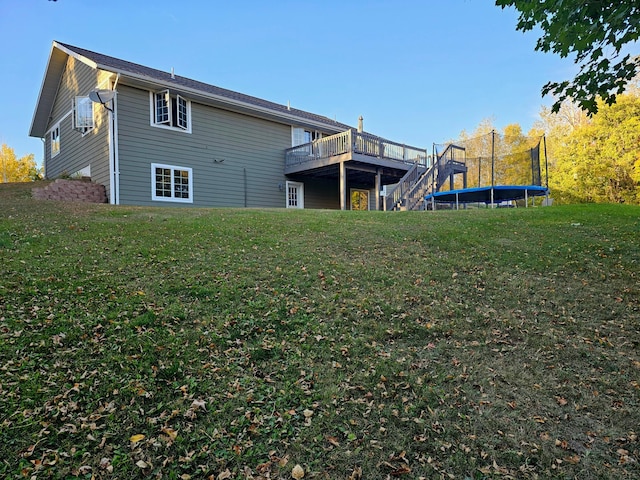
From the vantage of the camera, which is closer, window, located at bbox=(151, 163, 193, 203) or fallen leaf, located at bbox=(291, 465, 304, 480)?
fallen leaf, located at bbox=(291, 465, 304, 480)

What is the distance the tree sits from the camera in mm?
33938

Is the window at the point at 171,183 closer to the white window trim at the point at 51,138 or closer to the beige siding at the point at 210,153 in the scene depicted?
the beige siding at the point at 210,153

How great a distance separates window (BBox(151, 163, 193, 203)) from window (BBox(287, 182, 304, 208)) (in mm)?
4539

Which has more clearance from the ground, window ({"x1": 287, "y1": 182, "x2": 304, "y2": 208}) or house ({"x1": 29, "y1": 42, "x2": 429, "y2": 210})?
house ({"x1": 29, "y1": 42, "x2": 429, "y2": 210})

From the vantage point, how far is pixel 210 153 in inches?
527

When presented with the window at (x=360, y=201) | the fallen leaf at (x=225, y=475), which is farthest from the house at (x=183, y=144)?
the fallen leaf at (x=225, y=475)

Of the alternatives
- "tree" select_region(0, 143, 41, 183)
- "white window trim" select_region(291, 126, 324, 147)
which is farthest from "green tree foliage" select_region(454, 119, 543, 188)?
"tree" select_region(0, 143, 41, 183)

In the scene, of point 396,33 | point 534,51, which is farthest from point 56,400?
point 396,33

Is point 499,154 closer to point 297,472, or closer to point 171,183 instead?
point 171,183

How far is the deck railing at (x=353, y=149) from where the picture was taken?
542 inches

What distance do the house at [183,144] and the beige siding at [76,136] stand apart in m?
0.04

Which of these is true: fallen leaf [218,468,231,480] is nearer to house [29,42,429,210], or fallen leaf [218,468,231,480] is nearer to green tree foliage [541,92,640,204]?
house [29,42,429,210]

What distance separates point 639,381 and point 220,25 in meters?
18.2

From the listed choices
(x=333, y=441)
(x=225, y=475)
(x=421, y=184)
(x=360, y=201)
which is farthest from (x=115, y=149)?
(x=360, y=201)
